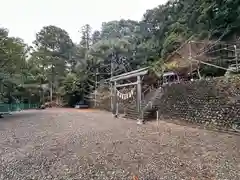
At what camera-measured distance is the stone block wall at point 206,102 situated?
762cm

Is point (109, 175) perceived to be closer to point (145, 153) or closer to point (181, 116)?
point (145, 153)

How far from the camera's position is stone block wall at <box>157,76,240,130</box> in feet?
25.0

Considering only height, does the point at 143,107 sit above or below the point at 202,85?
below

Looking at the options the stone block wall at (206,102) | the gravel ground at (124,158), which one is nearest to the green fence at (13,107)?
the stone block wall at (206,102)

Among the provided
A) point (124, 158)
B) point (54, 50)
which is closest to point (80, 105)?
point (54, 50)

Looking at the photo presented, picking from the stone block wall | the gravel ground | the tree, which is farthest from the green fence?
the gravel ground

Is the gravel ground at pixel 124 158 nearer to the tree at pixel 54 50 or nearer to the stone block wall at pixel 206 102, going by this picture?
the stone block wall at pixel 206 102

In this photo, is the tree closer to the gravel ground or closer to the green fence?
the green fence

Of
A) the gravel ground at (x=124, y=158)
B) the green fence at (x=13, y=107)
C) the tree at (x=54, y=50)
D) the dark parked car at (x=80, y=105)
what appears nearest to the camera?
the gravel ground at (x=124, y=158)

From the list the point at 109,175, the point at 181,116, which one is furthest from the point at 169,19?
the point at 109,175

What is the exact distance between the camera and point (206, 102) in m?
8.80

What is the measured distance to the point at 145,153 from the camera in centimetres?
557

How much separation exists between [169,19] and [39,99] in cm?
1940

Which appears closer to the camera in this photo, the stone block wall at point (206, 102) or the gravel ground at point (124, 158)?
the gravel ground at point (124, 158)
